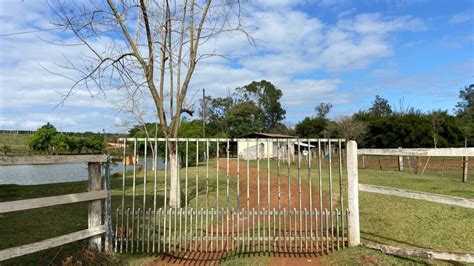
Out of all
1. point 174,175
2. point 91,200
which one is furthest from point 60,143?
Result: point 91,200

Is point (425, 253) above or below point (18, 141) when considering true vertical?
below

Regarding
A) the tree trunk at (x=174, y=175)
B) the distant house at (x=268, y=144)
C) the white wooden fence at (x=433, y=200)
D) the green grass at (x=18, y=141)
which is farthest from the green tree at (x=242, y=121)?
the white wooden fence at (x=433, y=200)

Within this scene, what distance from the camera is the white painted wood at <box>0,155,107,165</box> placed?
156 inches

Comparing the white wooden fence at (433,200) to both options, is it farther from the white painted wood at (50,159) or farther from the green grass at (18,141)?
the green grass at (18,141)

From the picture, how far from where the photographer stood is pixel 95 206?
5363 mm

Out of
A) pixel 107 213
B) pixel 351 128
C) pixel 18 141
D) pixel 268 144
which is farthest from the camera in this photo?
pixel 351 128

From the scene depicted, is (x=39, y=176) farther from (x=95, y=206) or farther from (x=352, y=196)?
(x=352, y=196)

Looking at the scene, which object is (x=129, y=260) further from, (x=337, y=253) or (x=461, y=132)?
(x=461, y=132)

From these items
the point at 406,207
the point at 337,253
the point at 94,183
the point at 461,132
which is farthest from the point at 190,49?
the point at 461,132

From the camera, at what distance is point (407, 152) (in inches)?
218

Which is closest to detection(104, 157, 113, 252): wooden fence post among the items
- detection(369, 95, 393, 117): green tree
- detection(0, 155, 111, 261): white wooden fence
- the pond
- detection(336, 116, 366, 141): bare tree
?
detection(0, 155, 111, 261): white wooden fence

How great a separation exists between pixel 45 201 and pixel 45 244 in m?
0.52

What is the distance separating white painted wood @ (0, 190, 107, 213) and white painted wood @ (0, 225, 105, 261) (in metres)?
0.43

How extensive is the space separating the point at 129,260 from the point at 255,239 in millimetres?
1984
